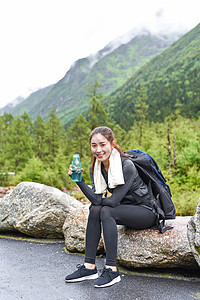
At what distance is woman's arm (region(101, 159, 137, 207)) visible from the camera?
10.6 feet

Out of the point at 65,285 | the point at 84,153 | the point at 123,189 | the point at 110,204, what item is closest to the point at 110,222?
the point at 110,204

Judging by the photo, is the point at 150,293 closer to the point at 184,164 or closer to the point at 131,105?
the point at 184,164

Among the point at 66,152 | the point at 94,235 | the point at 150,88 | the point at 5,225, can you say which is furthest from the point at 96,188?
the point at 150,88

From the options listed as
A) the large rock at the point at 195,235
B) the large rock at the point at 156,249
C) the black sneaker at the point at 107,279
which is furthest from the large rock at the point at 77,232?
the large rock at the point at 195,235

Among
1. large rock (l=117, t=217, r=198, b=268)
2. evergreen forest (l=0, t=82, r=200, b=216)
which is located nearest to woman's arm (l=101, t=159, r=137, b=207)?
large rock (l=117, t=217, r=198, b=268)

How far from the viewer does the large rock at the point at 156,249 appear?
330cm

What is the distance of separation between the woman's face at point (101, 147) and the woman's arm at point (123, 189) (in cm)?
29

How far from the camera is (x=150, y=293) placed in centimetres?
294

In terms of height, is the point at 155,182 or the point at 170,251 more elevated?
the point at 155,182

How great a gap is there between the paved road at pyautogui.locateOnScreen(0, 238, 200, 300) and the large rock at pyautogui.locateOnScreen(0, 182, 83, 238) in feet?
3.23

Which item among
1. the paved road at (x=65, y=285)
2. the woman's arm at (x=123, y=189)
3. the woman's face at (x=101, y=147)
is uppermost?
the woman's face at (x=101, y=147)

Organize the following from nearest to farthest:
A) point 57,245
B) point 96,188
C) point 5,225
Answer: point 96,188
point 57,245
point 5,225

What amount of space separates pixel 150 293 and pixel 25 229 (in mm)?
2891

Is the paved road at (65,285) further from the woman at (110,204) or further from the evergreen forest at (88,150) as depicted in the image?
the evergreen forest at (88,150)
